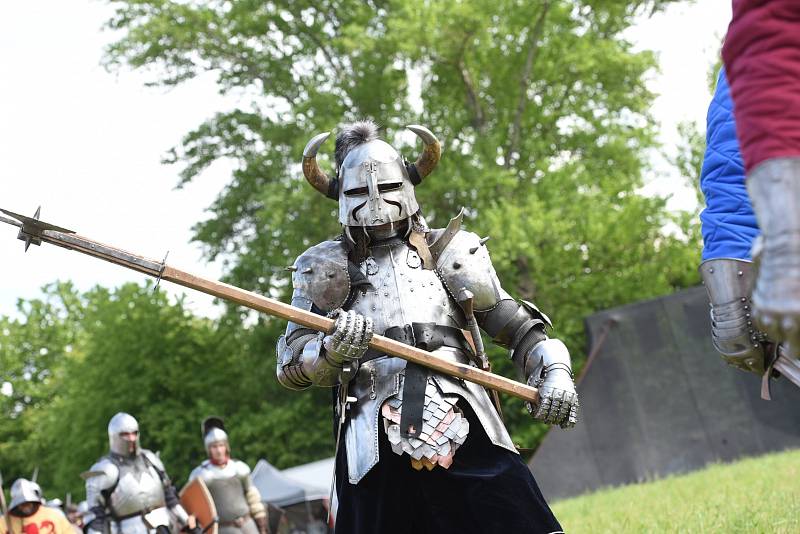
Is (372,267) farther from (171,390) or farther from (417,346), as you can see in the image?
(171,390)

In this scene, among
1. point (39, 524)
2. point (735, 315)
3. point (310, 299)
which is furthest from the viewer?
point (39, 524)

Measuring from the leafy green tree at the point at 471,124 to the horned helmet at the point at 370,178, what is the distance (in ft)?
40.3

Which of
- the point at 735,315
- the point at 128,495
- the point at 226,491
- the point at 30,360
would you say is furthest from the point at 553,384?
the point at 30,360

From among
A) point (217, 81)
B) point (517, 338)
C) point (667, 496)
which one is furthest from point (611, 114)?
point (517, 338)

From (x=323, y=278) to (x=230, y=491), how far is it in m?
7.04

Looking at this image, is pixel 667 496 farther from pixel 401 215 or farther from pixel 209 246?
pixel 209 246

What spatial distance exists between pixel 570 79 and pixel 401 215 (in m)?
16.2

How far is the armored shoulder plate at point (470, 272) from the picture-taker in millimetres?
4102

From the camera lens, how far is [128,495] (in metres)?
9.25

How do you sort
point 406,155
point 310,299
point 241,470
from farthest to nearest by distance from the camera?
point 406,155 → point 241,470 → point 310,299

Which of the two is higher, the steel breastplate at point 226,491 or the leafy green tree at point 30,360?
the leafy green tree at point 30,360

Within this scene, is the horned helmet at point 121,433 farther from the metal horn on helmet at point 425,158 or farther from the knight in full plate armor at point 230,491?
the metal horn on helmet at point 425,158

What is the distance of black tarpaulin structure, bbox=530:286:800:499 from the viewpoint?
1168 centimetres

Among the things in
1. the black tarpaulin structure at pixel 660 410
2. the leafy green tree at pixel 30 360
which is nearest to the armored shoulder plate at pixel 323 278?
the black tarpaulin structure at pixel 660 410
